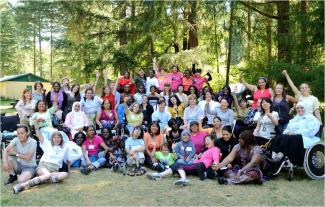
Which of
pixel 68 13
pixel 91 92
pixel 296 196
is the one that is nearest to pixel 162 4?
pixel 68 13

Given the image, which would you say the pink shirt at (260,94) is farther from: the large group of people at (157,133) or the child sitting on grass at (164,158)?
the child sitting on grass at (164,158)

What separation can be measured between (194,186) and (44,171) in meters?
2.23

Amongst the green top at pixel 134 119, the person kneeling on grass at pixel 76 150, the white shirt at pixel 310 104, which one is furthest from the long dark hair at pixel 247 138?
the person kneeling on grass at pixel 76 150

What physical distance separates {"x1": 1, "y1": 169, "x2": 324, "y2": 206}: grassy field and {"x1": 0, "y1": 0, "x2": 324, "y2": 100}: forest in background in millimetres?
3636

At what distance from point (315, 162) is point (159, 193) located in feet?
8.44

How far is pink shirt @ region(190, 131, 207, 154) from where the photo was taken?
6.80 metres

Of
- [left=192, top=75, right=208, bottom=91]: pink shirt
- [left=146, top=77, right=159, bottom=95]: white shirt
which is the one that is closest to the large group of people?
[left=146, top=77, right=159, bottom=95]: white shirt

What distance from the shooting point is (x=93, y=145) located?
6902mm

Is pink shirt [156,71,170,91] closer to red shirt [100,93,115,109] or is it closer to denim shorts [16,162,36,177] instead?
red shirt [100,93,115,109]

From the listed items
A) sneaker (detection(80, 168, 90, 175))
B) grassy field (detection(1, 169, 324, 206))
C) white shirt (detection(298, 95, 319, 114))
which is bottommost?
grassy field (detection(1, 169, 324, 206))

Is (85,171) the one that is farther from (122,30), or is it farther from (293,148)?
(122,30)

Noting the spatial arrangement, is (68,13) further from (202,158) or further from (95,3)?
(202,158)

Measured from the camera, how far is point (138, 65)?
15.7 m

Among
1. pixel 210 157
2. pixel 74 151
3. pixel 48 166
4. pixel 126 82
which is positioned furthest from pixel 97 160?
pixel 126 82
